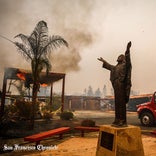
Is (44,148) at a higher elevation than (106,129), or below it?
below

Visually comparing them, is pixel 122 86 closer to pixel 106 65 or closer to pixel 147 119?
pixel 106 65

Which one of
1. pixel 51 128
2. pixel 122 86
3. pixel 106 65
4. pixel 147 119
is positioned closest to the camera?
pixel 122 86

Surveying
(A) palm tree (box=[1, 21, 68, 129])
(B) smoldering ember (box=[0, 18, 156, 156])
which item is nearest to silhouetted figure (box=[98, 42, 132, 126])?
(B) smoldering ember (box=[0, 18, 156, 156])

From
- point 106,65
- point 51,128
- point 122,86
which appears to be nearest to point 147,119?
point 51,128

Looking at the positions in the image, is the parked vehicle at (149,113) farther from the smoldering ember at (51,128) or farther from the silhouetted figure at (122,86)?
the silhouetted figure at (122,86)

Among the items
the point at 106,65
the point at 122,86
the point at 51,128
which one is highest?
the point at 106,65

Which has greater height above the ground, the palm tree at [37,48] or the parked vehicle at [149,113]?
the palm tree at [37,48]

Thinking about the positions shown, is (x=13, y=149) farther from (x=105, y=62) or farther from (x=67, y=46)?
(x=67, y=46)

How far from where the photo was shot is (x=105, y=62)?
18.3 feet

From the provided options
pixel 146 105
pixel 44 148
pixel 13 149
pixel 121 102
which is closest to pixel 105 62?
pixel 121 102

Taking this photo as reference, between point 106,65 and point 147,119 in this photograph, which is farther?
point 147,119

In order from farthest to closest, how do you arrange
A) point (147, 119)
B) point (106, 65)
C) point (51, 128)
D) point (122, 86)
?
point (147, 119), point (51, 128), point (106, 65), point (122, 86)

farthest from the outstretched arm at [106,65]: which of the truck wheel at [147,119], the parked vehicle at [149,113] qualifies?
the truck wheel at [147,119]

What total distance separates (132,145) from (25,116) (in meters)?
9.18
